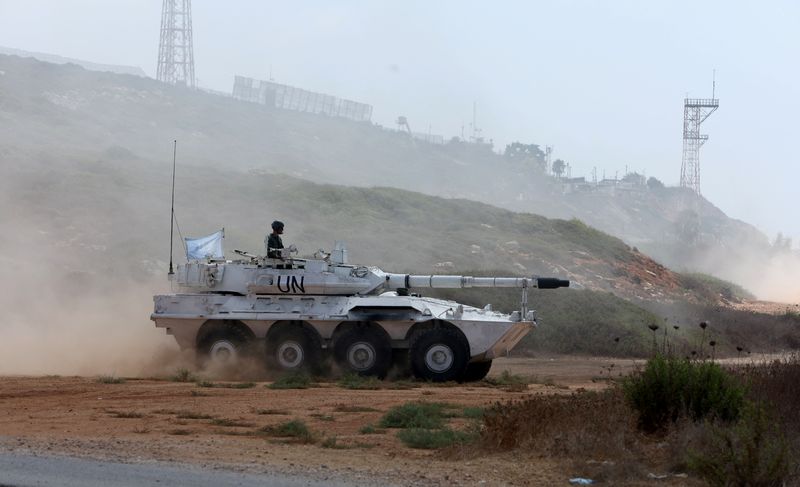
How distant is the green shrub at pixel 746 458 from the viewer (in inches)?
382

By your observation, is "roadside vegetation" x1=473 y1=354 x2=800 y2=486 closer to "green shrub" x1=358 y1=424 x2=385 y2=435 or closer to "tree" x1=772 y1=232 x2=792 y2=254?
"green shrub" x1=358 y1=424 x2=385 y2=435

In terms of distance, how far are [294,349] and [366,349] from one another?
4.45ft

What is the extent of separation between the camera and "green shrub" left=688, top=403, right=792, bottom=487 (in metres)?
9.70

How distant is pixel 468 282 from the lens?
21641mm

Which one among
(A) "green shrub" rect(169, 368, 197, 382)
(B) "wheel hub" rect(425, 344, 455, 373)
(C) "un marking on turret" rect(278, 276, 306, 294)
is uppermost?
(C) "un marking on turret" rect(278, 276, 306, 294)

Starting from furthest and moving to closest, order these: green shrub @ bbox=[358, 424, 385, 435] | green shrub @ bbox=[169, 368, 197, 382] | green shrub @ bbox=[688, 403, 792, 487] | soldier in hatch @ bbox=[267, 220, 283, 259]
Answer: soldier in hatch @ bbox=[267, 220, 283, 259]
green shrub @ bbox=[169, 368, 197, 382]
green shrub @ bbox=[358, 424, 385, 435]
green shrub @ bbox=[688, 403, 792, 487]

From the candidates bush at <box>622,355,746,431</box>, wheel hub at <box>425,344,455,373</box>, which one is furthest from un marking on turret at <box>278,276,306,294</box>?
bush at <box>622,355,746,431</box>

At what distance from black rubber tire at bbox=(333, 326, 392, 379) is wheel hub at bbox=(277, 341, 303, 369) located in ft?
2.26

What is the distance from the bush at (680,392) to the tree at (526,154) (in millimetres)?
108684

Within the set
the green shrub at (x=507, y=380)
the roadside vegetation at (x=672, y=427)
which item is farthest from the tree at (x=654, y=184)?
the roadside vegetation at (x=672, y=427)

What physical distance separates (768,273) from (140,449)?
73.9 metres

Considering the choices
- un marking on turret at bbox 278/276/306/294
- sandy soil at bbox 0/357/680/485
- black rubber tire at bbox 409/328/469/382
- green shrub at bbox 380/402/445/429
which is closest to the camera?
sandy soil at bbox 0/357/680/485

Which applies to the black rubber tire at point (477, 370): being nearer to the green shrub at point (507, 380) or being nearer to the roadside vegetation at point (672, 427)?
the green shrub at point (507, 380)

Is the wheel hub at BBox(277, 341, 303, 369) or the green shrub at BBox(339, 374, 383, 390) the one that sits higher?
the wheel hub at BBox(277, 341, 303, 369)
